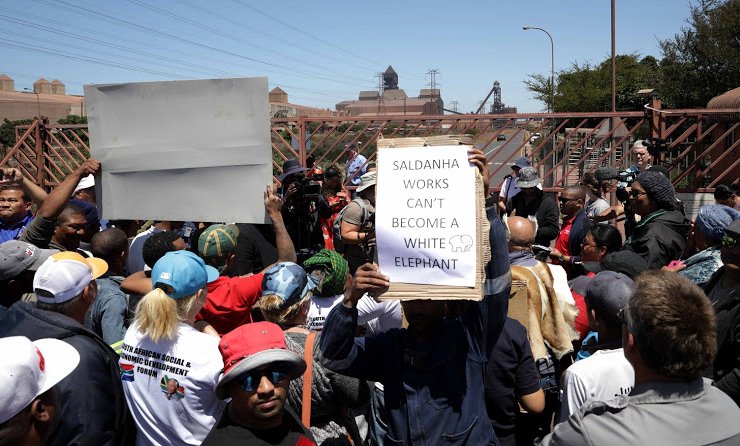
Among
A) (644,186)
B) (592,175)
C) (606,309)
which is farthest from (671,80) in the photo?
(606,309)

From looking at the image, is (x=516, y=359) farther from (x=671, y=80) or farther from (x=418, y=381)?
(x=671, y=80)

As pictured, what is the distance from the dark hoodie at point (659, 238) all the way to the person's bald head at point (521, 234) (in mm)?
1148

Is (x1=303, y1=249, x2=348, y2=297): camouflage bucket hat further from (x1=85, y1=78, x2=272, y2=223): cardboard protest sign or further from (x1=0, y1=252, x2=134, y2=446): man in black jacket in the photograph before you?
(x1=0, y1=252, x2=134, y2=446): man in black jacket

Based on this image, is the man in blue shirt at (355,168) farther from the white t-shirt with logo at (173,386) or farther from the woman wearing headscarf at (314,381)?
the white t-shirt with logo at (173,386)

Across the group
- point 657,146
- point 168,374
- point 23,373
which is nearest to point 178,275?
point 168,374

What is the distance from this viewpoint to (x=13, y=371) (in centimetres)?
171

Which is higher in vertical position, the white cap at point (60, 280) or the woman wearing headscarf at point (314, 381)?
the white cap at point (60, 280)

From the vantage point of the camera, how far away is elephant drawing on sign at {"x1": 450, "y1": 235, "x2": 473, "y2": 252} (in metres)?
2.34

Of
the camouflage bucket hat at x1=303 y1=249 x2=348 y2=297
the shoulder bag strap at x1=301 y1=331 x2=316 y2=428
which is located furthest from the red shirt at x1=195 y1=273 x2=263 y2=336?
the shoulder bag strap at x1=301 y1=331 x2=316 y2=428

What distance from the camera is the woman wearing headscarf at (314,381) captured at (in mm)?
2783

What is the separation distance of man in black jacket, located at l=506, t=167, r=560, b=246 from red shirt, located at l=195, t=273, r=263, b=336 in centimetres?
406

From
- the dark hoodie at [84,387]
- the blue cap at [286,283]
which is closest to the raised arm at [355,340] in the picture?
the blue cap at [286,283]

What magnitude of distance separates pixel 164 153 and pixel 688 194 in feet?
24.2

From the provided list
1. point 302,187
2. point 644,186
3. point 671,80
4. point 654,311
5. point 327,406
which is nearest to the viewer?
point 654,311
